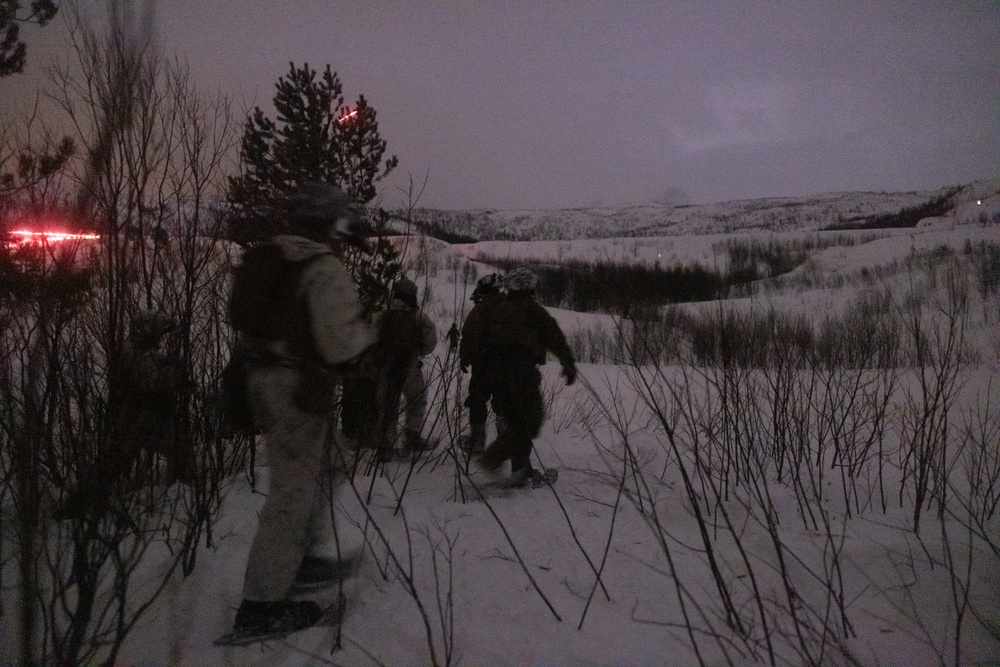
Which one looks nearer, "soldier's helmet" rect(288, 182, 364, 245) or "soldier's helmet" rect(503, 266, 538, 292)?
"soldier's helmet" rect(288, 182, 364, 245)

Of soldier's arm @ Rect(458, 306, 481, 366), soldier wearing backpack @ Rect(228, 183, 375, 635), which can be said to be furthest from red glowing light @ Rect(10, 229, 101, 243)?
soldier's arm @ Rect(458, 306, 481, 366)

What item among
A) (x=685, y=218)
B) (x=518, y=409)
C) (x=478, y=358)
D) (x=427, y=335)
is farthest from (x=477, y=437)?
(x=685, y=218)

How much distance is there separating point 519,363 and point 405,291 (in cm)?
118

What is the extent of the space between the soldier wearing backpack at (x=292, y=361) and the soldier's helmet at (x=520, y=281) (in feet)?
6.17

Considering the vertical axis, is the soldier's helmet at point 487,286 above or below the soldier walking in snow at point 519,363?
above

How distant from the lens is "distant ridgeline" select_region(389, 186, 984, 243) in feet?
184

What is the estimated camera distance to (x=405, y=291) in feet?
14.3

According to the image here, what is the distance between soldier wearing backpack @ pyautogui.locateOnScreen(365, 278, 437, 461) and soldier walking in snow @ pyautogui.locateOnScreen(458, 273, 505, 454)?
26cm

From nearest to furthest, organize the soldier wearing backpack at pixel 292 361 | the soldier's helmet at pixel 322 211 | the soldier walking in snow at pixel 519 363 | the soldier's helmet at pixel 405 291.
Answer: the soldier wearing backpack at pixel 292 361
the soldier's helmet at pixel 322 211
the soldier walking in snow at pixel 519 363
the soldier's helmet at pixel 405 291

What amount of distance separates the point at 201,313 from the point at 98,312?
52 cm

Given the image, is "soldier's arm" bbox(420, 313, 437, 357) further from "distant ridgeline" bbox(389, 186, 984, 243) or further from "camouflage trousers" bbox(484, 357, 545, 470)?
"distant ridgeline" bbox(389, 186, 984, 243)

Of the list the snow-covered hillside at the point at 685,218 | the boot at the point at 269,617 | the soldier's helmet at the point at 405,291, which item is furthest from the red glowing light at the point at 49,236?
the snow-covered hillside at the point at 685,218

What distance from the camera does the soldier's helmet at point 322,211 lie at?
2.03m

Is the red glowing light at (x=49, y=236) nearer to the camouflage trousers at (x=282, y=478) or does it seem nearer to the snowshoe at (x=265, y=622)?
the camouflage trousers at (x=282, y=478)
